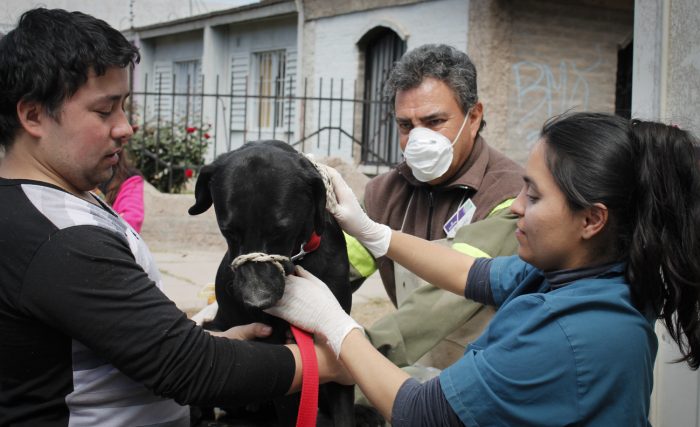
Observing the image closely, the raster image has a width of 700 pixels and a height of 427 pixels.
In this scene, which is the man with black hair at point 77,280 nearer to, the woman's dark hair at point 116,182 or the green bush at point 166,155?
the woman's dark hair at point 116,182

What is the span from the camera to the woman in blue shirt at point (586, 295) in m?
1.66

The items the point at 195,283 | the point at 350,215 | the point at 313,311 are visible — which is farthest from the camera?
the point at 195,283

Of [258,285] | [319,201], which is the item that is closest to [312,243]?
[319,201]

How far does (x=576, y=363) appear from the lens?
5.39ft

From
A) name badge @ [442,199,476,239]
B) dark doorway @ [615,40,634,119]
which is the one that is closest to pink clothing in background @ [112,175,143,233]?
name badge @ [442,199,476,239]

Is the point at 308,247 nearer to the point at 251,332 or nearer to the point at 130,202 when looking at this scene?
the point at 251,332

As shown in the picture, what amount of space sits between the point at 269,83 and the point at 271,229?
1639cm

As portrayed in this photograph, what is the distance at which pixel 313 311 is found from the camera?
211 centimetres

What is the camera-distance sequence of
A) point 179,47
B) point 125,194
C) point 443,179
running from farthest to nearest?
point 179,47 → point 125,194 → point 443,179

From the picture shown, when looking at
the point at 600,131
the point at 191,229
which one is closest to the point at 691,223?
the point at 600,131

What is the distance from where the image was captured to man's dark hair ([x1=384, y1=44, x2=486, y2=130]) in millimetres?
3209

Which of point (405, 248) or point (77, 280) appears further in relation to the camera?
point (405, 248)

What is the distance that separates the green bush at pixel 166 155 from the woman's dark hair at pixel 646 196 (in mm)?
9581

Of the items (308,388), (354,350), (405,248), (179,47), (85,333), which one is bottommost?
(308,388)
